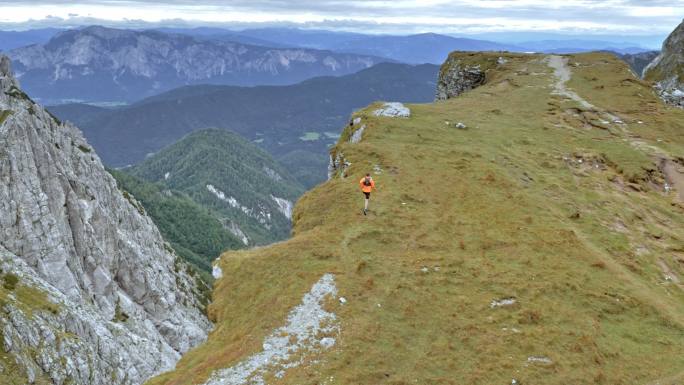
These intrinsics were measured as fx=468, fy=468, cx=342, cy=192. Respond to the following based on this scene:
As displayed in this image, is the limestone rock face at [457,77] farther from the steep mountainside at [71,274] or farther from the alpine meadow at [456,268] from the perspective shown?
the steep mountainside at [71,274]

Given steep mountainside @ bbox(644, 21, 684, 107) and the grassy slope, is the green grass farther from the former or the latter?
steep mountainside @ bbox(644, 21, 684, 107)

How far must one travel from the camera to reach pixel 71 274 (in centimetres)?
10312

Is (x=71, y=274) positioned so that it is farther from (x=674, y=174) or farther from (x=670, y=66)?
(x=670, y=66)

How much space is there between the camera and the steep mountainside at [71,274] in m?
76.2

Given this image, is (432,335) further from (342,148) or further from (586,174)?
(586,174)

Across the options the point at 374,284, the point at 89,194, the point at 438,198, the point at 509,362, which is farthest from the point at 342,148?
the point at 89,194

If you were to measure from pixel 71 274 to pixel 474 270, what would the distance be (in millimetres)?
99195

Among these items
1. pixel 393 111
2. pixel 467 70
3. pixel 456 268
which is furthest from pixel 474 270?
pixel 467 70

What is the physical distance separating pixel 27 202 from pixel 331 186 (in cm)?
8708

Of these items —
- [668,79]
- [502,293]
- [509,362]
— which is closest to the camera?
[509,362]

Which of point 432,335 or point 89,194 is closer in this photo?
point 432,335

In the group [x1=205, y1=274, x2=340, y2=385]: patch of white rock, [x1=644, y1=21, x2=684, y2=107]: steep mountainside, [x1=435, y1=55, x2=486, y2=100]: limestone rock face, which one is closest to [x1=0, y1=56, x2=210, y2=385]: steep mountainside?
[x1=205, y1=274, x2=340, y2=385]: patch of white rock

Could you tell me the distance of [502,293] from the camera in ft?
100

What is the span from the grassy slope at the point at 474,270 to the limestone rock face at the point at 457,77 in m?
63.0
